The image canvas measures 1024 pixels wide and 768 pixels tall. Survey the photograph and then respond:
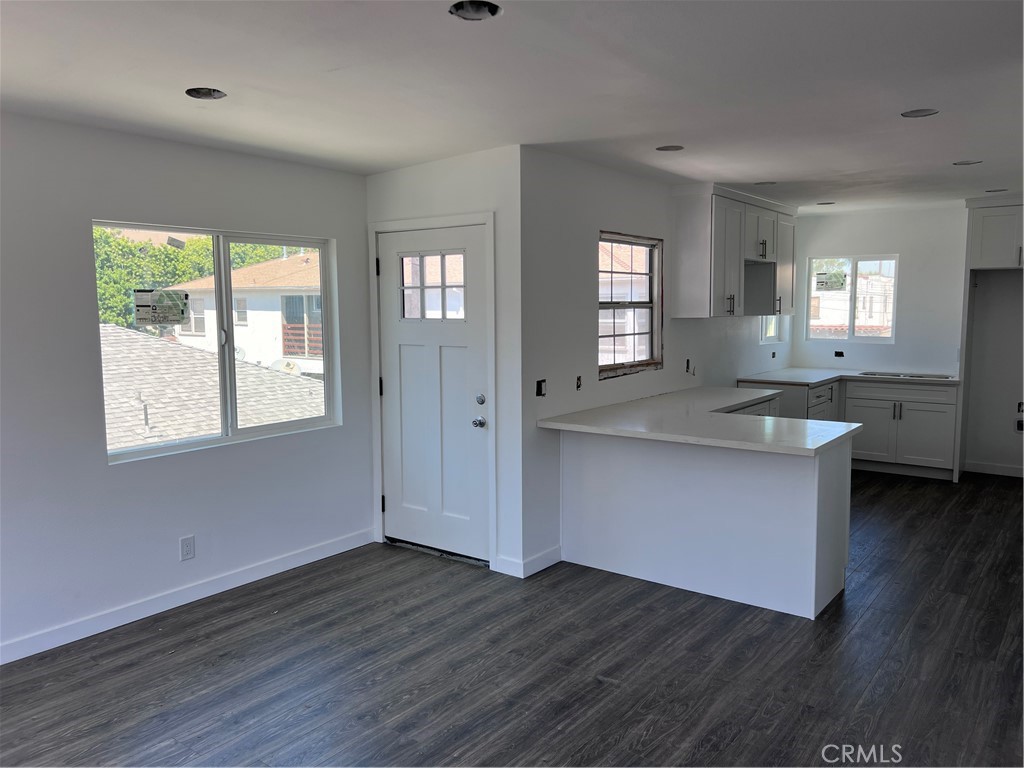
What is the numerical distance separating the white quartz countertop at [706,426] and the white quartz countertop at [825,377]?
56.0 inches

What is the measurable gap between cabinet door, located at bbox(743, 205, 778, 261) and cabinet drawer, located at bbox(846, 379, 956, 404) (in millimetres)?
1551

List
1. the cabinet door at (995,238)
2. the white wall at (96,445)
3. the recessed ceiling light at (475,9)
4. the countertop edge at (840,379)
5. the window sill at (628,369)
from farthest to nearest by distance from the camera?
the countertop edge at (840,379) → the cabinet door at (995,238) → the window sill at (628,369) → the white wall at (96,445) → the recessed ceiling light at (475,9)

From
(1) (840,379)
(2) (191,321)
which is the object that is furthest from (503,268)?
(1) (840,379)

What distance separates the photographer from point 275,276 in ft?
13.6

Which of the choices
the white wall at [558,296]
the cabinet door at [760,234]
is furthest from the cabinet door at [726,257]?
the white wall at [558,296]

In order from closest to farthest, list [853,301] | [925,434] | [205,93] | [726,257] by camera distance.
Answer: [205,93] < [726,257] < [925,434] < [853,301]

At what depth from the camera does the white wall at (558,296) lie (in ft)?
12.9

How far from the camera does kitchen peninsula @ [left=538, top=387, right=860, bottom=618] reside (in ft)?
11.3

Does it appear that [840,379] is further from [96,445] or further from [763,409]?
[96,445]

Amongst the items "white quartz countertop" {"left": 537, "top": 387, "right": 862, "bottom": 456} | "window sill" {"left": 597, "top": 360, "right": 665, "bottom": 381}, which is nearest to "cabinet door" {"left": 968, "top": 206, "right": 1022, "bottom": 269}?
"white quartz countertop" {"left": 537, "top": 387, "right": 862, "bottom": 456}

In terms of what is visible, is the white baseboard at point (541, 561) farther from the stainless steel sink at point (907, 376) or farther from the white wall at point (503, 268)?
the stainless steel sink at point (907, 376)

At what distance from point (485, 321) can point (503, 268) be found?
1.06 feet

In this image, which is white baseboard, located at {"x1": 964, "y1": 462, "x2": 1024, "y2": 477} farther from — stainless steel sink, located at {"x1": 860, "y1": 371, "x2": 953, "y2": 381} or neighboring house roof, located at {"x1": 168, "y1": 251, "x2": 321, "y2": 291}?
neighboring house roof, located at {"x1": 168, "y1": 251, "x2": 321, "y2": 291}

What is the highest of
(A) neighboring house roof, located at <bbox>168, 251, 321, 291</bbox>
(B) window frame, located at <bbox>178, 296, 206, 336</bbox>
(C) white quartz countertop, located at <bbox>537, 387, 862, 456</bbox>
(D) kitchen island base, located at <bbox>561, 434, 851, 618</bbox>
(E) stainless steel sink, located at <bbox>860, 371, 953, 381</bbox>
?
(A) neighboring house roof, located at <bbox>168, 251, 321, 291</bbox>
